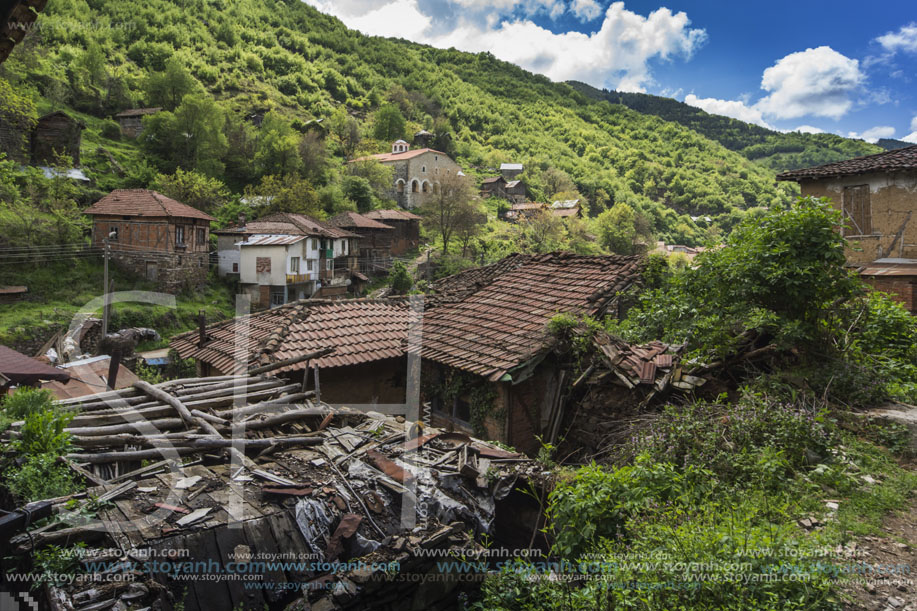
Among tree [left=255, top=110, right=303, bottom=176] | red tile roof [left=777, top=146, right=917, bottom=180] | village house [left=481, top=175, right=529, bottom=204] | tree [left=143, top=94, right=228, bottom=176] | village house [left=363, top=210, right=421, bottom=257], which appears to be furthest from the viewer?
village house [left=481, top=175, right=529, bottom=204]

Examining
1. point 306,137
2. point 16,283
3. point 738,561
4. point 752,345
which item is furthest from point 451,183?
point 738,561

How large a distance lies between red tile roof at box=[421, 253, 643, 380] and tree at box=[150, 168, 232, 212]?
34906mm

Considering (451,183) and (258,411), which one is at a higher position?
(451,183)

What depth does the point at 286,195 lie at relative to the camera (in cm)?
4325

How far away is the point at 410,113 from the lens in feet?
322

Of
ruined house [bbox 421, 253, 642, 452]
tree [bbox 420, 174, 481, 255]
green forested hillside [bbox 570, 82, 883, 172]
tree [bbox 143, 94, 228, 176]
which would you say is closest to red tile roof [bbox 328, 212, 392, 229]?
tree [bbox 420, 174, 481, 255]

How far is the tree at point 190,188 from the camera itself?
39150 mm

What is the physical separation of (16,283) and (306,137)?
111 feet

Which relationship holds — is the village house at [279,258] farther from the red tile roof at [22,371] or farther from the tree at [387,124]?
the tree at [387,124]

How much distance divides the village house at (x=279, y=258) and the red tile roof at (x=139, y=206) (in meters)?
3.13

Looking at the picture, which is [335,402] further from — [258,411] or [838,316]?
[838,316]

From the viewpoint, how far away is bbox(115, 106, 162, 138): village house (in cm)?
4931

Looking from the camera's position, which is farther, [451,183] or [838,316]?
[451,183]

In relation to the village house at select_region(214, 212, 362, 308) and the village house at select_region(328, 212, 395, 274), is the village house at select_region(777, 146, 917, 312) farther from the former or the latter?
the village house at select_region(328, 212, 395, 274)
